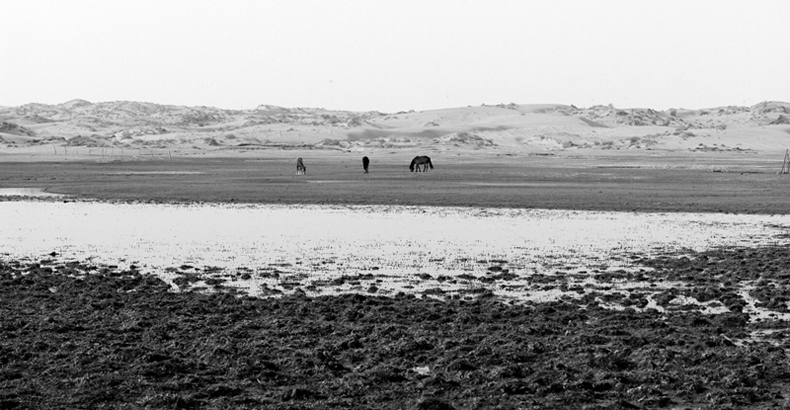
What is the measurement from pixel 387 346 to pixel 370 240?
10.5m

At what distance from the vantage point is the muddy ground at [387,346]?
9.09 metres

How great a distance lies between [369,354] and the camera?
10633mm

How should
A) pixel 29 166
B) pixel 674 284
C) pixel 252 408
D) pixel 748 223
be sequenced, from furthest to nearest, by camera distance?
pixel 29 166, pixel 748 223, pixel 674 284, pixel 252 408

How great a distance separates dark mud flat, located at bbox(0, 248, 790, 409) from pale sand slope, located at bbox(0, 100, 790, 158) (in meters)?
71.9

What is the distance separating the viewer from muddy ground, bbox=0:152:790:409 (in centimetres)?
909

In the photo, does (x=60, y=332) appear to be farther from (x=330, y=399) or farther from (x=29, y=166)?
(x=29, y=166)

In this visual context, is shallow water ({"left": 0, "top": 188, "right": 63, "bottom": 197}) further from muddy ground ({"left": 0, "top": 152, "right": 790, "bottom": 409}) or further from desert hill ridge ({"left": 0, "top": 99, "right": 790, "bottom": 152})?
desert hill ridge ({"left": 0, "top": 99, "right": 790, "bottom": 152})

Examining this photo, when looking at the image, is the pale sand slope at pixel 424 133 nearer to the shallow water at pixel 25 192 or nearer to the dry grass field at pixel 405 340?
the shallow water at pixel 25 192

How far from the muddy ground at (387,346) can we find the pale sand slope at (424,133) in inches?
2794

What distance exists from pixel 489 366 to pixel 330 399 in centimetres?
192

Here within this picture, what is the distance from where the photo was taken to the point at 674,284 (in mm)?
15523

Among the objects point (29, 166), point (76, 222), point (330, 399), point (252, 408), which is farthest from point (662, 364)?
point (29, 166)


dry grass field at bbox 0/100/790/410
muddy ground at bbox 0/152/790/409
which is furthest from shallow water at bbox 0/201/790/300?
muddy ground at bbox 0/152/790/409

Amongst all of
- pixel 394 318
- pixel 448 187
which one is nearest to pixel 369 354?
pixel 394 318
